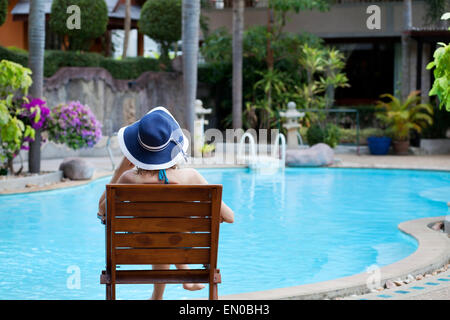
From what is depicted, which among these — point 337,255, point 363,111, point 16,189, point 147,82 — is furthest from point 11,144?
point 363,111

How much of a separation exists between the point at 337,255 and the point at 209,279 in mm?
3370

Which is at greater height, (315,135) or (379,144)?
(315,135)

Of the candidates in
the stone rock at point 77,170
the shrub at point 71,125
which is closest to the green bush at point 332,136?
the stone rock at point 77,170

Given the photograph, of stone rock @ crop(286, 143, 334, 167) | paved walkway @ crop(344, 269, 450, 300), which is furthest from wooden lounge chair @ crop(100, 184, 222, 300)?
stone rock @ crop(286, 143, 334, 167)

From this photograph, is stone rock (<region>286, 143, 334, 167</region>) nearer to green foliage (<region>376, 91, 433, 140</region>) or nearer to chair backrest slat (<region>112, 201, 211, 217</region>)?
green foliage (<region>376, 91, 433, 140</region>)

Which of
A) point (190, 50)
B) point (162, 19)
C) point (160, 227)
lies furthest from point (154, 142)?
point (162, 19)

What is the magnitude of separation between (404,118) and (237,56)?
465 cm

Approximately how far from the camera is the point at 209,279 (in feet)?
12.6

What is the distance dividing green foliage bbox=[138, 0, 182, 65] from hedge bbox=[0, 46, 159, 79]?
78cm

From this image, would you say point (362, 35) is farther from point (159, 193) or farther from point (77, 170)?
point (159, 193)

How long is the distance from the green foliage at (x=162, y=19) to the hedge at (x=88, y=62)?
0.78 m

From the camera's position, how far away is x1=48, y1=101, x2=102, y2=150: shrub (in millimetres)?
11531

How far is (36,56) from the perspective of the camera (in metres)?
11.6
